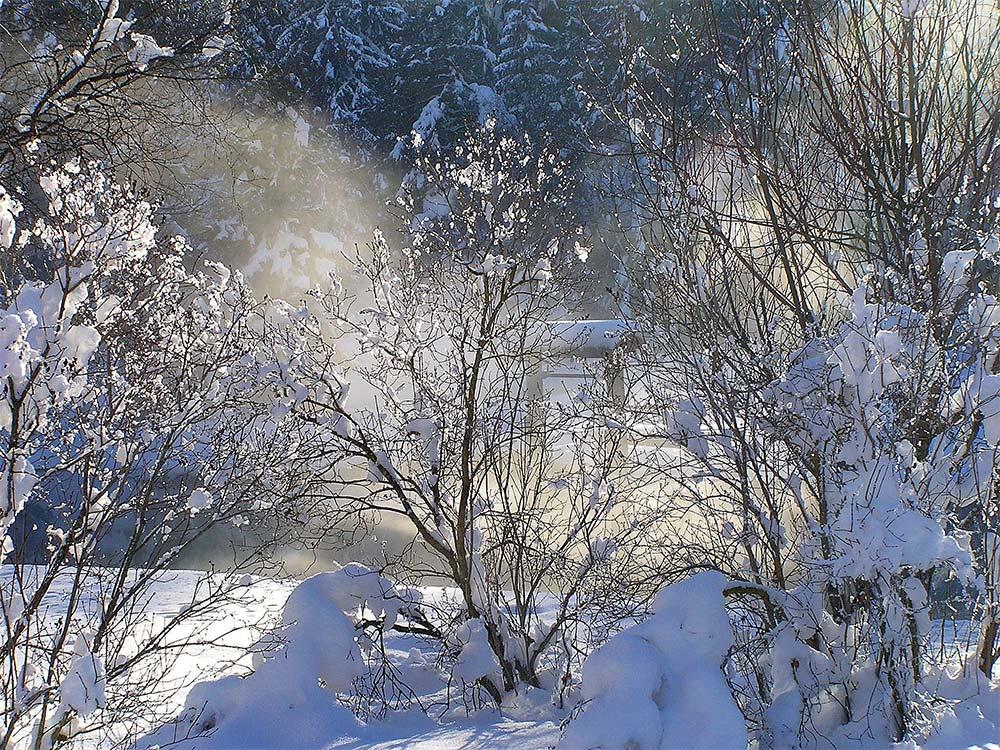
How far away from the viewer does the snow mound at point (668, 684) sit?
10.7ft

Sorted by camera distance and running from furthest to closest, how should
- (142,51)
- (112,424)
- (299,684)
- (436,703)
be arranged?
(436,703) < (299,684) < (112,424) < (142,51)

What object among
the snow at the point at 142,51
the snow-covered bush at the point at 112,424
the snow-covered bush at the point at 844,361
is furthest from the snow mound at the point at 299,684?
the snow at the point at 142,51

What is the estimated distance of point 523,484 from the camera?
554 centimetres

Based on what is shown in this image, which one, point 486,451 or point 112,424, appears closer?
point 112,424

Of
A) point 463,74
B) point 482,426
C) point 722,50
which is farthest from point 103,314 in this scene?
point 463,74

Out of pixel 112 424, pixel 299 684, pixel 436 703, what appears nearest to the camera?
pixel 112 424

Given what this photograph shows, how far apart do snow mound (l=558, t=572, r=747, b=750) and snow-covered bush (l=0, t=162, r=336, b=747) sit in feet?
5.78

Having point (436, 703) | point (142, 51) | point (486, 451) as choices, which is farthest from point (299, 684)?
point (142, 51)

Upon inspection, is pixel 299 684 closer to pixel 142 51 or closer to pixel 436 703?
pixel 436 703

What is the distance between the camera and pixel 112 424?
150 inches

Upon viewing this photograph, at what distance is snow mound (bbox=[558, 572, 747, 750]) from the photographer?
325 centimetres

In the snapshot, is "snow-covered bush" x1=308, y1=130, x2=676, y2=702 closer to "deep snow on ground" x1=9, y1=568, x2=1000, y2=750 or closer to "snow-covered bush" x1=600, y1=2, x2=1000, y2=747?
"deep snow on ground" x1=9, y1=568, x2=1000, y2=750

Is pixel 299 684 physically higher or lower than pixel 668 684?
higher

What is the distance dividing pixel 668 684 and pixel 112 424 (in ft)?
8.41
